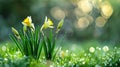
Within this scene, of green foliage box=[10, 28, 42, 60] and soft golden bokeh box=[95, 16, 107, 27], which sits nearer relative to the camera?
green foliage box=[10, 28, 42, 60]

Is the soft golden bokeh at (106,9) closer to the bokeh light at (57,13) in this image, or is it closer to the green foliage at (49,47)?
the bokeh light at (57,13)

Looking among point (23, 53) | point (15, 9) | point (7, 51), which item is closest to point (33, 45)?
point (23, 53)

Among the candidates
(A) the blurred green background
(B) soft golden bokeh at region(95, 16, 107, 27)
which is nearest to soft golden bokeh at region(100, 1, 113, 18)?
(A) the blurred green background

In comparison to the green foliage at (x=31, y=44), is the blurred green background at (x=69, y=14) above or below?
below

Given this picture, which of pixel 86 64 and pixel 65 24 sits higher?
pixel 86 64

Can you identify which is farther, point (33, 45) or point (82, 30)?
point (82, 30)

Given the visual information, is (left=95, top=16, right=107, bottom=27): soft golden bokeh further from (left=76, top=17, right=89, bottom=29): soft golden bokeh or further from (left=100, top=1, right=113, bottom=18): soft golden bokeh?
(left=76, top=17, right=89, bottom=29): soft golden bokeh

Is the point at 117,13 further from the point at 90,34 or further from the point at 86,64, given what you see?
the point at 86,64

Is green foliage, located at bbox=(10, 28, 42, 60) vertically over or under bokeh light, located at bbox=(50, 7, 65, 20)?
over

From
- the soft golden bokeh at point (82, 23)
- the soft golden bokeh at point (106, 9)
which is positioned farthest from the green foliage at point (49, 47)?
the soft golden bokeh at point (82, 23)
